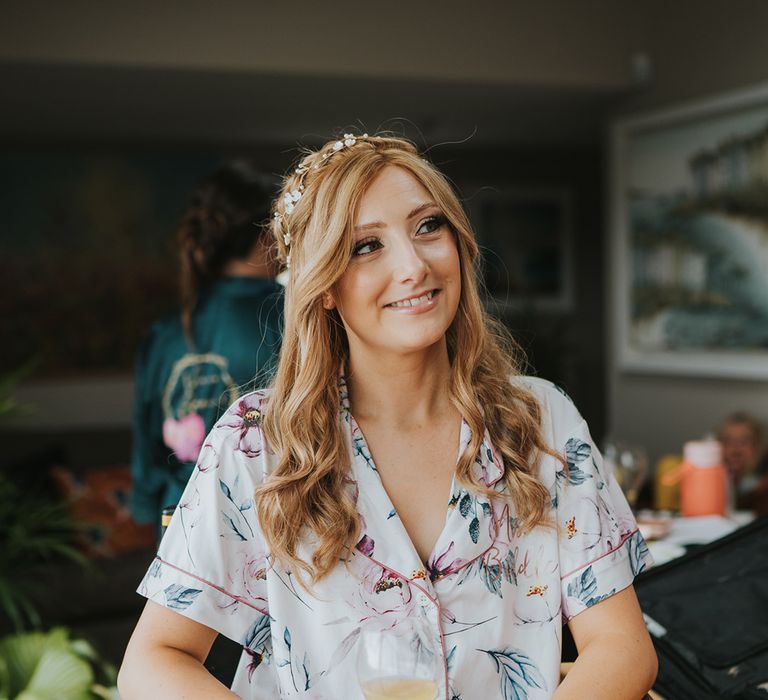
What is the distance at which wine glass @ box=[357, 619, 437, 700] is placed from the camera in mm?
946

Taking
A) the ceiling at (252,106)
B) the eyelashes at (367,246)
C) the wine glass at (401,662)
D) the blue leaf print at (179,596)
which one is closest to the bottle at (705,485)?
the eyelashes at (367,246)

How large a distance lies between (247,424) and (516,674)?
524 mm

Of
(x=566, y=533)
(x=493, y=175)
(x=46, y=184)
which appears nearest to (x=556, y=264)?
(x=493, y=175)

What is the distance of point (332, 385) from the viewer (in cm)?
150

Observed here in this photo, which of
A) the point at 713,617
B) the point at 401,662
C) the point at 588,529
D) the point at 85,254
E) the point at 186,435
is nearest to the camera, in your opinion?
the point at 401,662

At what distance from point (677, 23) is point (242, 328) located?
3865 mm

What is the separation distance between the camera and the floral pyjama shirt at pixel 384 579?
1.35m

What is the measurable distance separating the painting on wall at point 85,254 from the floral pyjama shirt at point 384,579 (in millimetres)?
5290

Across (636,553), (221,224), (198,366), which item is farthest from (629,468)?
(221,224)

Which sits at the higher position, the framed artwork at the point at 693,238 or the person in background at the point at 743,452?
the framed artwork at the point at 693,238

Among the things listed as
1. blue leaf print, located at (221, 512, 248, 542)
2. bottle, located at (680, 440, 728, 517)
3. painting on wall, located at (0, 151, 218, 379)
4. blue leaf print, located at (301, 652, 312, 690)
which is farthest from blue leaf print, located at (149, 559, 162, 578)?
painting on wall, located at (0, 151, 218, 379)

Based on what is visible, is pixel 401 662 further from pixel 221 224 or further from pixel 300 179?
pixel 221 224

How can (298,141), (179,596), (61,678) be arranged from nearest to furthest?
1. (179,596)
2. (61,678)
3. (298,141)

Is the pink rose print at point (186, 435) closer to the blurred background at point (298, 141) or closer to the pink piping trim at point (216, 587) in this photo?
the pink piping trim at point (216, 587)
